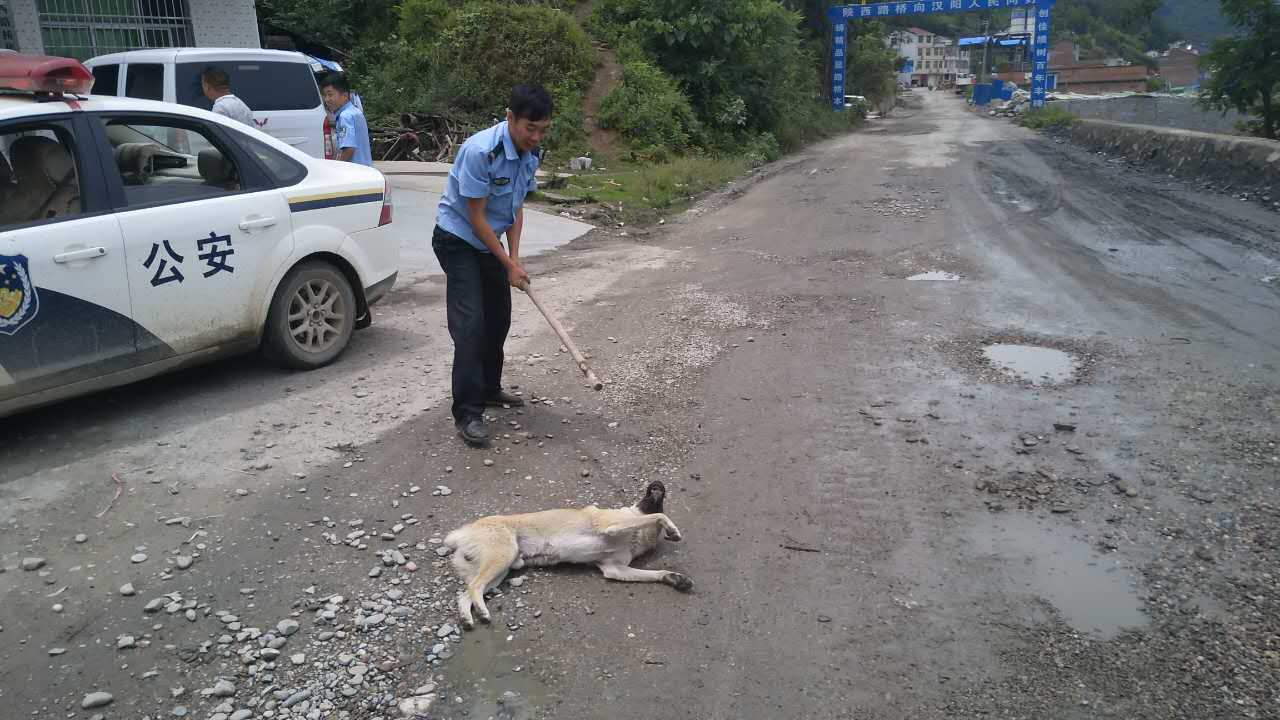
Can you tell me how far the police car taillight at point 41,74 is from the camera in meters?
4.50

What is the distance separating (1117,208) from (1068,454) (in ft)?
28.6

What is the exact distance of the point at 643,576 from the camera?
3.60 metres

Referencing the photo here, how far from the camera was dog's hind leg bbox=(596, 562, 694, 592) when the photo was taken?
355 cm

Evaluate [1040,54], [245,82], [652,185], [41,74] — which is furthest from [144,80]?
[1040,54]

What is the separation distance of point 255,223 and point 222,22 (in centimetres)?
1117

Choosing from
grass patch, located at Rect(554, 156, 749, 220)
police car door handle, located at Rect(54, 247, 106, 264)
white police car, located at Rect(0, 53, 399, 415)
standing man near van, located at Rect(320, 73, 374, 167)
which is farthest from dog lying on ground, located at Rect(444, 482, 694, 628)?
grass patch, located at Rect(554, 156, 749, 220)

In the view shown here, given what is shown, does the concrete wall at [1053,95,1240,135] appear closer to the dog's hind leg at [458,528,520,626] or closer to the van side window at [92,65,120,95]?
Answer: the van side window at [92,65,120,95]

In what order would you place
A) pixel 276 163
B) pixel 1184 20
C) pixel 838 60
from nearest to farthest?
pixel 276 163 → pixel 838 60 → pixel 1184 20

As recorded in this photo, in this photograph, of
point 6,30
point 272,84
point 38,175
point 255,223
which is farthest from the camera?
point 6,30

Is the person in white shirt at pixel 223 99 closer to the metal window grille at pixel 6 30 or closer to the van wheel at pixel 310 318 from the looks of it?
the van wheel at pixel 310 318

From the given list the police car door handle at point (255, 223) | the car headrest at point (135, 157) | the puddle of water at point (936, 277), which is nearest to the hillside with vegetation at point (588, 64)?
the puddle of water at point (936, 277)

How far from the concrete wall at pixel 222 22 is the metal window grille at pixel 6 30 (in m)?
2.55

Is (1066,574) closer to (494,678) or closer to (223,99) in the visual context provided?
(494,678)

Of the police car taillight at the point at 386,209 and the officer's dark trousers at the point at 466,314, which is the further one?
the police car taillight at the point at 386,209
